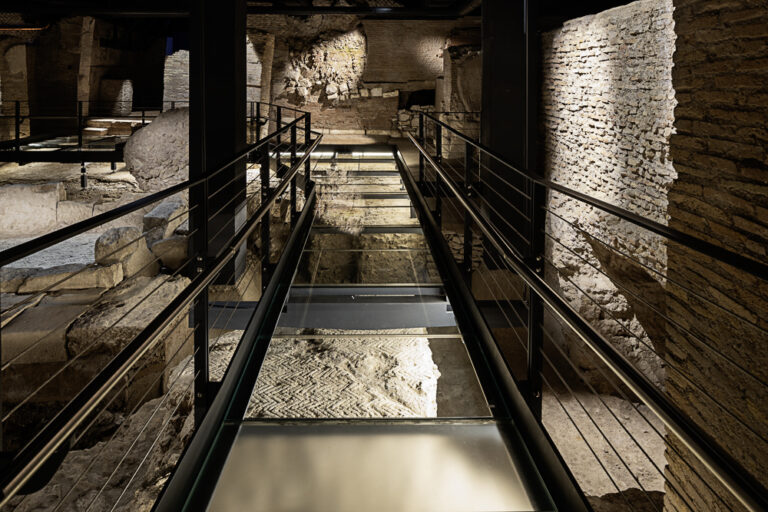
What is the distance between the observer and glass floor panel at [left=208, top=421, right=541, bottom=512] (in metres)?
1.69

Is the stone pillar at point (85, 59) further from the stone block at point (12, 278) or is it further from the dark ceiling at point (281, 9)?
the stone block at point (12, 278)

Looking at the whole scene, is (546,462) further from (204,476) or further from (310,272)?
(310,272)

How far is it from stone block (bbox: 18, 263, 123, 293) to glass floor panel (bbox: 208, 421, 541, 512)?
3535mm

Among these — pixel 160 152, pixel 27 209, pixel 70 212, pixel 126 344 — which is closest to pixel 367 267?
pixel 126 344

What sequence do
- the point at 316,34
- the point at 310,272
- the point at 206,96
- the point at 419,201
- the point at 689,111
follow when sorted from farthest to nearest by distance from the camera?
the point at 316,34
the point at 419,201
the point at 206,96
the point at 310,272
the point at 689,111

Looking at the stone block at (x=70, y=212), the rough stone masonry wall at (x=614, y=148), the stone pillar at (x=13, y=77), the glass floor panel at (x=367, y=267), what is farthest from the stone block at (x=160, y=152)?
the stone pillar at (x=13, y=77)

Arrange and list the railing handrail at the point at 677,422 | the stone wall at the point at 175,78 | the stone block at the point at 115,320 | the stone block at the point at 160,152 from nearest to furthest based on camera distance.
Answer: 1. the railing handrail at the point at 677,422
2. the stone block at the point at 115,320
3. the stone block at the point at 160,152
4. the stone wall at the point at 175,78

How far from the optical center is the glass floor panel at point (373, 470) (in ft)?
5.55

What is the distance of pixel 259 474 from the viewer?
5.98ft

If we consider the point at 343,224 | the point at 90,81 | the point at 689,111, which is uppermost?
the point at 90,81

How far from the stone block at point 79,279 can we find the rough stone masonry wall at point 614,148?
4.23 metres

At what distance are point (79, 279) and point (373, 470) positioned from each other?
413 cm

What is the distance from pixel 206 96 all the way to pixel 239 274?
4.93 ft

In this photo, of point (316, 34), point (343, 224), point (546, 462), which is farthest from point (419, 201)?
point (316, 34)
